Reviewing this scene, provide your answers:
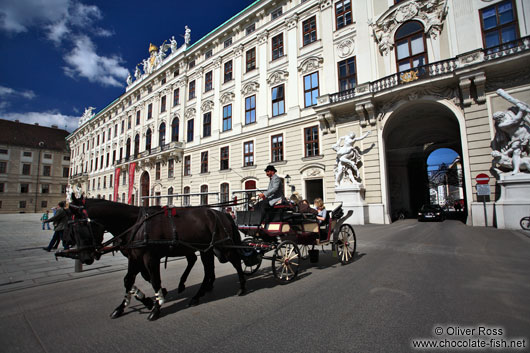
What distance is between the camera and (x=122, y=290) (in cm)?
479

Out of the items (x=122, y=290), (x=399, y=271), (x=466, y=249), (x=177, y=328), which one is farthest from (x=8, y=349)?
(x=466, y=249)

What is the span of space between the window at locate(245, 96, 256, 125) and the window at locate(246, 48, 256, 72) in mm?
2819

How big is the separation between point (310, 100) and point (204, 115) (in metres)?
12.3

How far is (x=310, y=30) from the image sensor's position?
20.1m

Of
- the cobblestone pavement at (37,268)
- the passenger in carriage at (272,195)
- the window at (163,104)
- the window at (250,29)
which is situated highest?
the window at (250,29)

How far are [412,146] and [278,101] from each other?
11.9m

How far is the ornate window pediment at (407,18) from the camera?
1476 centimetres

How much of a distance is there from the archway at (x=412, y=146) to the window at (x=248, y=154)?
10.5 m

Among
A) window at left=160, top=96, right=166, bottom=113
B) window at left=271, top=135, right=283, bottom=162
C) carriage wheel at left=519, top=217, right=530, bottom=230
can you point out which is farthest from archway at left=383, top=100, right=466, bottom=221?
window at left=160, top=96, right=166, bottom=113

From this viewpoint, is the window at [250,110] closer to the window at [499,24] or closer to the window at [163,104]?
the window at [163,104]

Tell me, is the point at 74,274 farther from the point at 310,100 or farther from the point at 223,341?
the point at 310,100

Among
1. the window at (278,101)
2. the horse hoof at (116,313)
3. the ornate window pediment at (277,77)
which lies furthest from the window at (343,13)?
the horse hoof at (116,313)

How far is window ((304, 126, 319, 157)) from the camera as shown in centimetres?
1869

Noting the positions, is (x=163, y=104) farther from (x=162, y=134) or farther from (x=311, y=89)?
(x=311, y=89)
